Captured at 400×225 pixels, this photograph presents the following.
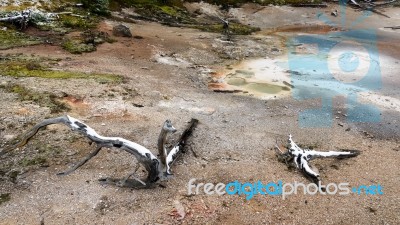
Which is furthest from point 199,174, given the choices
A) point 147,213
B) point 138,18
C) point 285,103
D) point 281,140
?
point 138,18

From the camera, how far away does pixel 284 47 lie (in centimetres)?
3391

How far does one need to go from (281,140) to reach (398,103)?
9.77 meters

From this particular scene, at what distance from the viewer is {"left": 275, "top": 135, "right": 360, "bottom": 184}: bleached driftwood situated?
14323 mm

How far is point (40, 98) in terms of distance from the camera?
19.0 meters

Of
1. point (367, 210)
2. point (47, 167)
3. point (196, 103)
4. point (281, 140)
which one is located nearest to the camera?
point (367, 210)

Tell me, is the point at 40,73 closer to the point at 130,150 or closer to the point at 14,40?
the point at 14,40

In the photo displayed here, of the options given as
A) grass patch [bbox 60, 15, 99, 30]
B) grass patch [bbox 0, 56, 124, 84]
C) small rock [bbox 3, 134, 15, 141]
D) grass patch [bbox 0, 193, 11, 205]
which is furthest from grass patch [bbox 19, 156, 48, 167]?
grass patch [bbox 60, 15, 99, 30]

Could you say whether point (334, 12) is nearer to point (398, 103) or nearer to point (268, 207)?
point (398, 103)

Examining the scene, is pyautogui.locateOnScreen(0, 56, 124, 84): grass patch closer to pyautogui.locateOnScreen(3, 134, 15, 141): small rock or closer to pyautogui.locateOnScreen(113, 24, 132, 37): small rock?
pyautogui.locateOnScreen(3, 134, 15, 141): small rock

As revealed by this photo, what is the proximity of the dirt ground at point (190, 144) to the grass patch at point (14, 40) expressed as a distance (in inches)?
36.4

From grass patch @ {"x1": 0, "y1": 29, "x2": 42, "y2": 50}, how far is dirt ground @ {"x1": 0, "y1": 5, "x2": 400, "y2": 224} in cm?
92

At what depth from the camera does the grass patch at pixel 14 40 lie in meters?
27.1

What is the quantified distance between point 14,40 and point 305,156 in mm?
24091

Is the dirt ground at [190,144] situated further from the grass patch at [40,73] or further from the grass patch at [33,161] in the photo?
the grass patch at [40,73]
